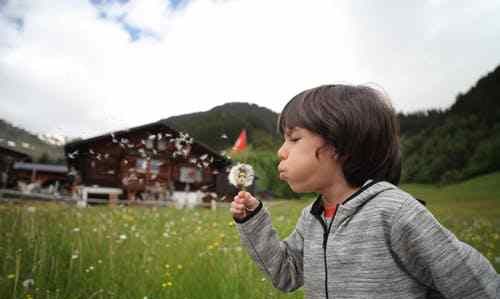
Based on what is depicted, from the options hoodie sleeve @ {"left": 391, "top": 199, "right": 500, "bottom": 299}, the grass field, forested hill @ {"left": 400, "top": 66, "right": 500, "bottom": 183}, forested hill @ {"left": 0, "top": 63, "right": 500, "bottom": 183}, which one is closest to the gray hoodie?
hoodie sleeve @ {"left": 391, "top": 199, "right": 500, "bottom": 299}

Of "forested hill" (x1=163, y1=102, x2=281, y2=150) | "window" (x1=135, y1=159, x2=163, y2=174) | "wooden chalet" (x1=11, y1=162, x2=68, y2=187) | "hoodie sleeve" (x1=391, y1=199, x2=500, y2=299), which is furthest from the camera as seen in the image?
"wooden chalet" (x1=11, y1=162, x2=68, y2=187)

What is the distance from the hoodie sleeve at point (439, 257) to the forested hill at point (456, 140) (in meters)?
13.2

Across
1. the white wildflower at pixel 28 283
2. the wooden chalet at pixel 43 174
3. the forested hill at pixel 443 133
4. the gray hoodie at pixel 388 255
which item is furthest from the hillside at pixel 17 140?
the forested hill at pixel 443 133

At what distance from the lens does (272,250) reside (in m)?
1.58

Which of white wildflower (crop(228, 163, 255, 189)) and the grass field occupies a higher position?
white wildflower (crop(228, 163, 255, 189))

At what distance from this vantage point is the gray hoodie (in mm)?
1150

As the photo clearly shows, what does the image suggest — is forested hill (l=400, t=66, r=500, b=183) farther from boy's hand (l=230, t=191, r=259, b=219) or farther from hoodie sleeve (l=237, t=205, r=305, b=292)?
boy's hand (l=230, t=191, r=259, b=219)

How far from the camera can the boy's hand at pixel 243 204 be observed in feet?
5.10

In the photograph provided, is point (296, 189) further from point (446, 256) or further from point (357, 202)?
point (446, 256)

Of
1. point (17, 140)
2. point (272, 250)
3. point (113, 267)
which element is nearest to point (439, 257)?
point (272, 250)

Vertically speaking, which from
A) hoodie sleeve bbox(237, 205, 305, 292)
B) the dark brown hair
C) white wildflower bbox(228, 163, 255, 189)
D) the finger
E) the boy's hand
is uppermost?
the dark brown hair

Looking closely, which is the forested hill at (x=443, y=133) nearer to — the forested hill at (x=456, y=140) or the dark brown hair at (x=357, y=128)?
the forested hill at (x=456, y=140)

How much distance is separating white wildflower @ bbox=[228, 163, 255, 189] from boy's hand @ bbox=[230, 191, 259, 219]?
4 cm

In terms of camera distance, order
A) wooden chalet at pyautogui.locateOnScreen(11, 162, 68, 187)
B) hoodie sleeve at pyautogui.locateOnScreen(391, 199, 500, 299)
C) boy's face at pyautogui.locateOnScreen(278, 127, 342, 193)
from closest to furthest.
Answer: hoodie sleeve at pyautogui.locateOnScreen(391, 199, 500, 299)
boy's face at pyautogui.locateOnScreen(278, 127, 342, 193)
wooden chalet at pyautogui.locateOnScreen(11, 162, 68, 187)
